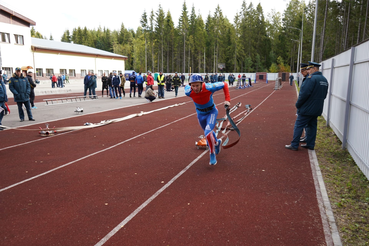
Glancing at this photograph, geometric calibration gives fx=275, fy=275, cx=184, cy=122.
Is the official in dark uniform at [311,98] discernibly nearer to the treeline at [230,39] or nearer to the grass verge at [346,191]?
the grass verge at [346,191]

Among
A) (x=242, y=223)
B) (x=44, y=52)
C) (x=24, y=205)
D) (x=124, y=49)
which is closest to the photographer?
(x=242, y=223)

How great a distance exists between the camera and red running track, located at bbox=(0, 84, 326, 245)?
3.72 m

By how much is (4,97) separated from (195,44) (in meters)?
91.6

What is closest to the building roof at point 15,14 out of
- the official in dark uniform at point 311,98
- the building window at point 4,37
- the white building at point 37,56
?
the white building at point 37,56

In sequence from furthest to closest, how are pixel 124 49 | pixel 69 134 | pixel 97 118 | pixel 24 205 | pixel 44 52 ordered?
pixel 124 49 → pixel 44 52 → pixel 97 118 → pixel 69 134 → pixel 24 205

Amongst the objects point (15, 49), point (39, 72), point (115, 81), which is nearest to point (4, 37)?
point (15, 49)

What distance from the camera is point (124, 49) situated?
115750 millimetres

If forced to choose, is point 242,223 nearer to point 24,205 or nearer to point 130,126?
point 24,205

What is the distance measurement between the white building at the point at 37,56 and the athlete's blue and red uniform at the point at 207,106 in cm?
2827

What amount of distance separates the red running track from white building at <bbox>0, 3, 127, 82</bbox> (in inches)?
1036

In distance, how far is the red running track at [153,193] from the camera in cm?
372

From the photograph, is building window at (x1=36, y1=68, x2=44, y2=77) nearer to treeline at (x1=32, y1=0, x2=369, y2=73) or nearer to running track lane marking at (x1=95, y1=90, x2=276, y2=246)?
running track lane marking at (x1=95, y1=90, x2=276, y2=246)

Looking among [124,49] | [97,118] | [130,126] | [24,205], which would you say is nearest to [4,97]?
[97,118]

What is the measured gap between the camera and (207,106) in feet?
21.4
